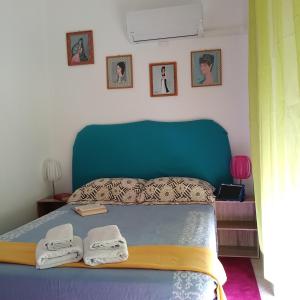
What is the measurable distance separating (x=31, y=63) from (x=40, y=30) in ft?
1.45

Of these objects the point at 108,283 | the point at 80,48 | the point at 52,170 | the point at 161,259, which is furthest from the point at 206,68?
the point at 108,283

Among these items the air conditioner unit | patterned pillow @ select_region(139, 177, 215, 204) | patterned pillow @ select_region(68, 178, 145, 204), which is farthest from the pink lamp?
the air conditioner unit

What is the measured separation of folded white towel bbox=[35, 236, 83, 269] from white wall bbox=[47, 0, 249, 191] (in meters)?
1.92

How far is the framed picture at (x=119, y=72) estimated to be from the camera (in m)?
3.27

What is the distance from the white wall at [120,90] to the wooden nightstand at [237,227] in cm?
57

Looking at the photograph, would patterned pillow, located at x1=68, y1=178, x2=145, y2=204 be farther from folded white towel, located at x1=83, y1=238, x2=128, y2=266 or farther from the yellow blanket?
folded white towel, located at x1=83, y1=238, x2=128, y2=266

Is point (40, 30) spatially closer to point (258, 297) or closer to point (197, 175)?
point (197, 175)

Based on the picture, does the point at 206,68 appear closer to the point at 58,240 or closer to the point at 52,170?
the point at 52,170

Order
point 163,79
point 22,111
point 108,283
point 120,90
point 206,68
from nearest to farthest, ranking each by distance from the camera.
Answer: point 108,283, point 22,111, point 206,68, point 163,79, point 120,90

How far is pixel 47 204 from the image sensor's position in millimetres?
3229

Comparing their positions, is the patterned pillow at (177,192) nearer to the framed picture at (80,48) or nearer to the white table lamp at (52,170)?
the white table lamp at (52,170)

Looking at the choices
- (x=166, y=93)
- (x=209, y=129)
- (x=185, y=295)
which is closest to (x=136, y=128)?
(x=166, y=93)

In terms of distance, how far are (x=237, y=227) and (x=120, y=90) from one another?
181 centimetres

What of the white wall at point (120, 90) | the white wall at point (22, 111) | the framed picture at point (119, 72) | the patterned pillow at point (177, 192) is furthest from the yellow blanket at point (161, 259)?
the framed picture at point (119, 72)
